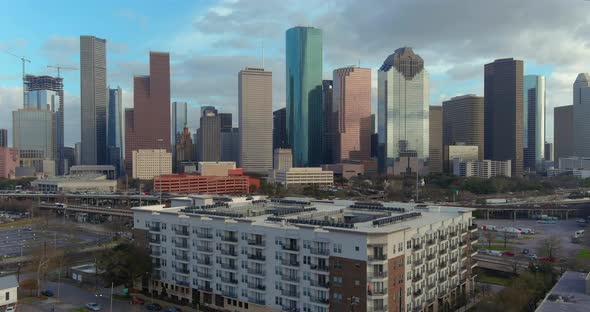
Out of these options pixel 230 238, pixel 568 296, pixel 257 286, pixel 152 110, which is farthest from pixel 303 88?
pixel 568 296

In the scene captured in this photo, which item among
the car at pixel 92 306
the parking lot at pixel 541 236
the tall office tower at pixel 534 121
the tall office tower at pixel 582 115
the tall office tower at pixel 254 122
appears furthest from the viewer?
the tall office tower at pixel 534 121

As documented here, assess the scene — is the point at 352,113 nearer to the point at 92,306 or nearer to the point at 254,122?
the point at 254,122

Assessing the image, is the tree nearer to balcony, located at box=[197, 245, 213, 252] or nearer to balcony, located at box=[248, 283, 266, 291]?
balcony, located at box=[197, 245, 213, 252]

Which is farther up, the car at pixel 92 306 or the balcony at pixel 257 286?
the balcony at pixel 257 286

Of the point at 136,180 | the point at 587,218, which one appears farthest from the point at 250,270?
the point at 136,180

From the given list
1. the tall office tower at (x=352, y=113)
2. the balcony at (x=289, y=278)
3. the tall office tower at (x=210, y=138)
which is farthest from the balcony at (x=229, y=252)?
the tall office tower at (x=210, y=138)

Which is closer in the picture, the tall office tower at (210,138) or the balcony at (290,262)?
the balcony at (290,262)

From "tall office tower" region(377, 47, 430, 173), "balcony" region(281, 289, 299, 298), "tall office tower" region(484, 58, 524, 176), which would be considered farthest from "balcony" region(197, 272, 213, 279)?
"tall office tower" region(484, 58, 524, 176)

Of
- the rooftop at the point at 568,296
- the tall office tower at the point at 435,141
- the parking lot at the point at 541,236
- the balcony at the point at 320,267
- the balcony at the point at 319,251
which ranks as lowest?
the parking lot at the point at 541,236

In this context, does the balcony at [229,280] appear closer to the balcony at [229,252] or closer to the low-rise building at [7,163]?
the balcony at [229,252]
